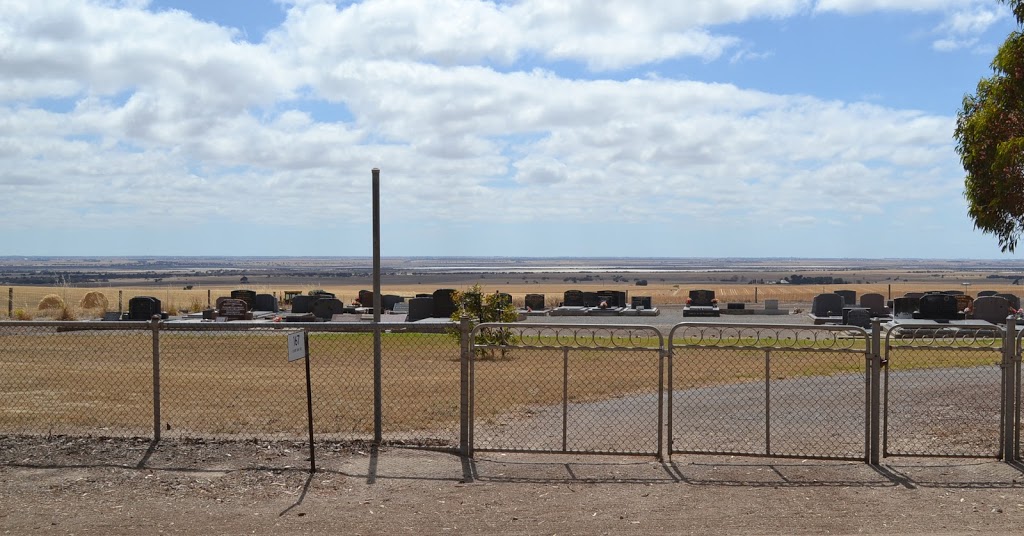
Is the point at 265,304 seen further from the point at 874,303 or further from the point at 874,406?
the point at 874,406

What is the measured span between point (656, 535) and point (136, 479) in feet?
15.7

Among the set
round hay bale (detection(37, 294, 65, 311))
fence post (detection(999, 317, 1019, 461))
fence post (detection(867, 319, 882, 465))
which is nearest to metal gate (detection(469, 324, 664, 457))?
fence post (detection(867, 319, 882, 465))

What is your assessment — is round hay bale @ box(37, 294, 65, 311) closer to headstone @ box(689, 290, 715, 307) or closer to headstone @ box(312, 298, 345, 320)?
headstone @ box(312, 298, 345, 320)

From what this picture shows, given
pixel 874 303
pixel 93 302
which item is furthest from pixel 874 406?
pixel 93 302

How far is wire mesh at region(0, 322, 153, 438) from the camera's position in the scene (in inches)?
448

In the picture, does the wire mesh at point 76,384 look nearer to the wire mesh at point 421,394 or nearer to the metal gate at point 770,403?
the wire mesh at point 421,394

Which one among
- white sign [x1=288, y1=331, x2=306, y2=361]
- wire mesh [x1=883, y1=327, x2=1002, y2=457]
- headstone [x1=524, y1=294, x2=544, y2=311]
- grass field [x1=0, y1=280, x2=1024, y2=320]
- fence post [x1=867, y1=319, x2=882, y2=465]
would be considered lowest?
grass field [x1=0, y1=280, x2=1024, y2=320]

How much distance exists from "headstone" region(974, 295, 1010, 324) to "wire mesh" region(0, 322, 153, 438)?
98.3 feet

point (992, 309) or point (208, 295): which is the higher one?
point (992, 309)

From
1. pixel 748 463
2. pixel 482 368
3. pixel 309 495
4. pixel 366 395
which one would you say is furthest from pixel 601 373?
pixel 309 495

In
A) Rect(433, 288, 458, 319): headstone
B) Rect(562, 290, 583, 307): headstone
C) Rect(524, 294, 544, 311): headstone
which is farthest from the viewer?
Rect(524, 294, 544, 311): headstone

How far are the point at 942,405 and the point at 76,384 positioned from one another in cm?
1385

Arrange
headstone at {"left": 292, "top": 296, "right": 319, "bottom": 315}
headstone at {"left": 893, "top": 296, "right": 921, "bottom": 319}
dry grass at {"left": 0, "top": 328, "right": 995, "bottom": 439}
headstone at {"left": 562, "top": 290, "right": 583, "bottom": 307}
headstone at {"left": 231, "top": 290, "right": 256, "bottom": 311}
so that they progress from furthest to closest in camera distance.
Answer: headstone at {"left": 562, "top": 290, "right": 583, "bottom": 307}, headstone at {"left": 231, "top": 290, "right": 256, "bottom": 311}, headstone at {"left": 292, "top": 296, "right": 319, "bottom": 315}, headstone at {"left": 893, "top": 296, "right": 921, "bottom": 319}, dry grass at {"left": 0, "top": 328, "right": 995, "bottom": 439}

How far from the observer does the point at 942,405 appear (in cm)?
1304
